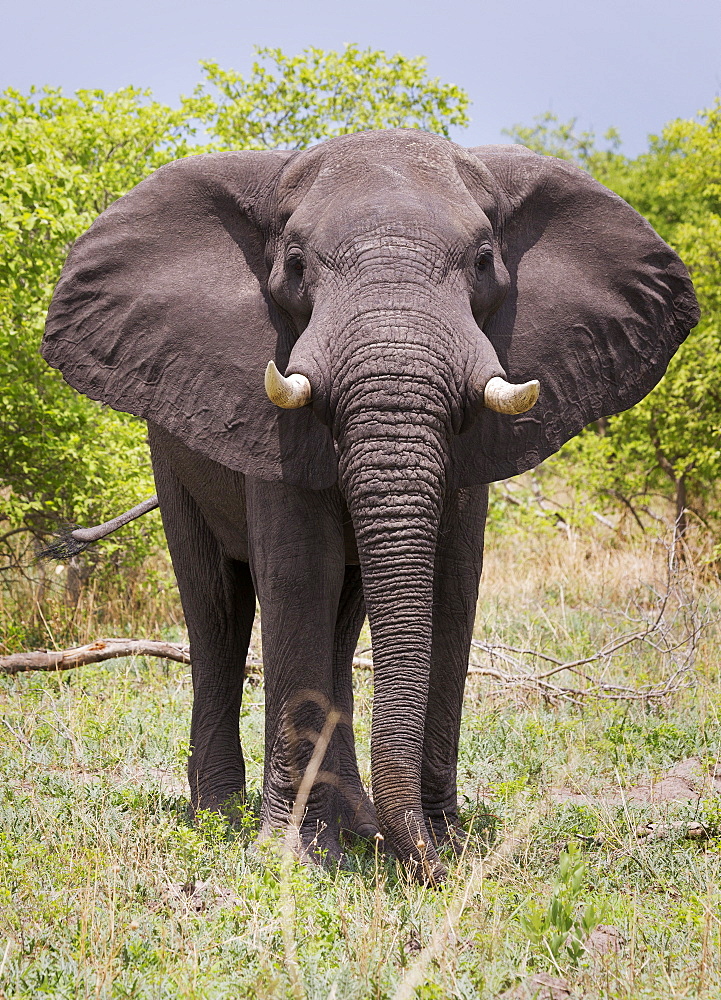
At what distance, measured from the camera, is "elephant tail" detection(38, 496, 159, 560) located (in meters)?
6.64

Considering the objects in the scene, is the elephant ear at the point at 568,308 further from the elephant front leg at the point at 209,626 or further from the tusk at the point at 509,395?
the elephant front leg at the point at 209,626

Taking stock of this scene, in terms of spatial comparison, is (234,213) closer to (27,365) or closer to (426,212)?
(426,212)

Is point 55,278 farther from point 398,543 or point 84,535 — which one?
point 398,543

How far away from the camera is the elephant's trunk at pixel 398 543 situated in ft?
12.2

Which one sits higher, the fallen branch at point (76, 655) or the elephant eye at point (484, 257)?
the elephant eye at point (484, 257)

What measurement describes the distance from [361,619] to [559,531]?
30.5 feet

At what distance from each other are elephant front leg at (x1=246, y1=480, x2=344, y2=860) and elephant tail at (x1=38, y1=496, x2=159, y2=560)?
2330 mm

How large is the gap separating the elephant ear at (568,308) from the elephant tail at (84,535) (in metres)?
2.77

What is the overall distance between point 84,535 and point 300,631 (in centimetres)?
271

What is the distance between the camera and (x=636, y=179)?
25656mm

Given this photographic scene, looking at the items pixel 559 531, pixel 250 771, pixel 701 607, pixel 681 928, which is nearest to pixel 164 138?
pixel 559 531

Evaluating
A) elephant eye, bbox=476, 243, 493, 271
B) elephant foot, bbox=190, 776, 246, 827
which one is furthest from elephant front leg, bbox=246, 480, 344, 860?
elephant eye, bbox=476, 243, 493, 271

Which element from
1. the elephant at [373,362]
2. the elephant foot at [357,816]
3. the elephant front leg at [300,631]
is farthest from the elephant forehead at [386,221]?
the elephant foot at [357,816]

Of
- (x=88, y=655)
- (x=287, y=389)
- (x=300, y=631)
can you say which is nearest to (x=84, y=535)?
(x=88, y=655)
